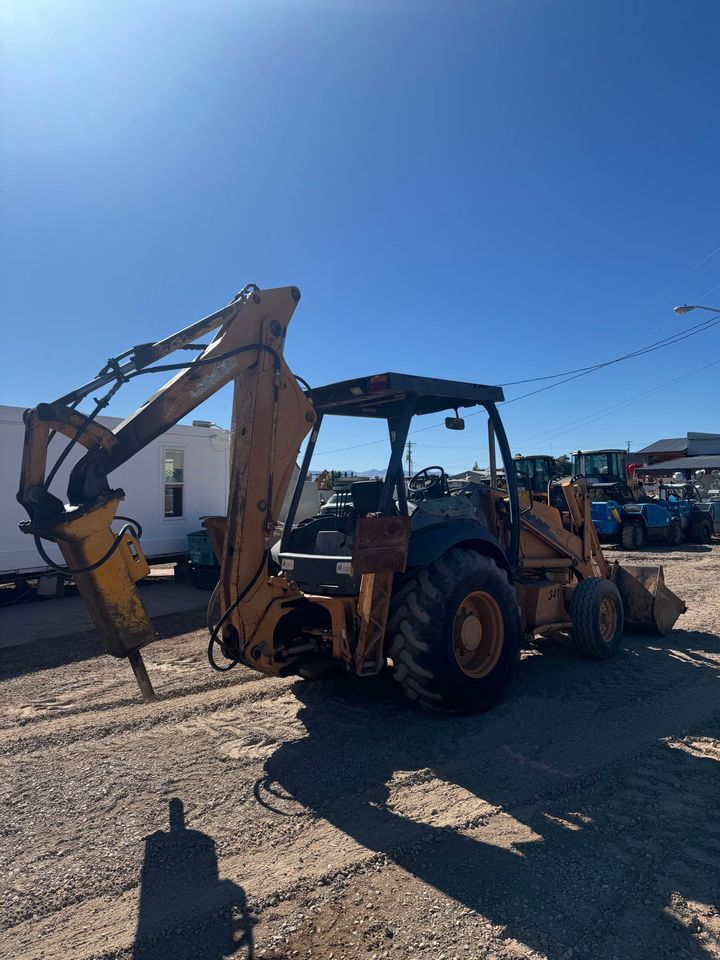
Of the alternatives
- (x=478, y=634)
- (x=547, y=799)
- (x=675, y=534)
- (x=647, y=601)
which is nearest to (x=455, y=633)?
(x=478, y=634)

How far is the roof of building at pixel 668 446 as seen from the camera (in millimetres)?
67625

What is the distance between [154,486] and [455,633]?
355 inches

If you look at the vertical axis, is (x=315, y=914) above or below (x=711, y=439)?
below

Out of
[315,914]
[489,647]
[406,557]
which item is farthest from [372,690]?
[315,914]

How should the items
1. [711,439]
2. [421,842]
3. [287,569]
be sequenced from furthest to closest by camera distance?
1. [711,439]
2. [287,569]
3. [421,842]

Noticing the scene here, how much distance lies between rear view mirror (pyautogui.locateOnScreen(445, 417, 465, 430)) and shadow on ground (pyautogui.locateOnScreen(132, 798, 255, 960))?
370 cm

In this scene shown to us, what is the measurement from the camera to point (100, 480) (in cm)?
381

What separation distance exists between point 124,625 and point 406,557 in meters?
1.83

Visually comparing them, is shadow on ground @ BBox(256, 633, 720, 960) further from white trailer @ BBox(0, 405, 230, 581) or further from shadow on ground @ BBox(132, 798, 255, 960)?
white trailer @ BBox(0, 405, 230, 581)

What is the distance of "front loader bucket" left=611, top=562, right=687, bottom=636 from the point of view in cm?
736

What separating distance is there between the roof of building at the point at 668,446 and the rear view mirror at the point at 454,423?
2698 inches

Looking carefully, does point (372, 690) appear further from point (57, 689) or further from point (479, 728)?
point (57, 689)

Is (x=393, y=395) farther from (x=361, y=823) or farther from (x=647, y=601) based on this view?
(x=647, y=601)

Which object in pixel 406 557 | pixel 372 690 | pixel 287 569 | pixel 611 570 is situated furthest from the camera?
pixel 611 570
